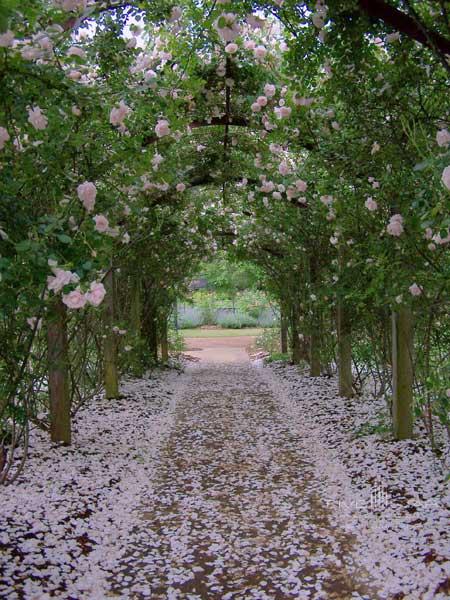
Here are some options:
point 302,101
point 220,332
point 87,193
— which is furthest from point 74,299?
point 220,332

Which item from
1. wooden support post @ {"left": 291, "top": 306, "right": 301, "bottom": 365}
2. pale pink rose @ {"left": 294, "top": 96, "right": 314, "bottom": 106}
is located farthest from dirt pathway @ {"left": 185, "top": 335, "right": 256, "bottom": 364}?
pale pink rose @ {"left": 294, "top": 96, "right": 314, "bottom": 106}

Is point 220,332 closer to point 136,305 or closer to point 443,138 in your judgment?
point 136,305

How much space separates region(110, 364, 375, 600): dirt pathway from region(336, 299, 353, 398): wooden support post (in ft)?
3.84

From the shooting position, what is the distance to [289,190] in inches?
170

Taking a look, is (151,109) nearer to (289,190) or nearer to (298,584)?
(289,190)

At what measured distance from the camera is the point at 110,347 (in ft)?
19.9

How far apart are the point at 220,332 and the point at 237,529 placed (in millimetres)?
16556

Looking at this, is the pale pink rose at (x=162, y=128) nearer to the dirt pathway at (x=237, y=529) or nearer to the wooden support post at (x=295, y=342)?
the dirt pathway at (x=237, y=529)

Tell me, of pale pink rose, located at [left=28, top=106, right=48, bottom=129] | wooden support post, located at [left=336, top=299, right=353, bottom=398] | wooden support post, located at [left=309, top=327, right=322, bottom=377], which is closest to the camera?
pale pink rose, located at [left=28, top=106, right=48, bottom=129]

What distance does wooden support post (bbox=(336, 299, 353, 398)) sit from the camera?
5.82 meters

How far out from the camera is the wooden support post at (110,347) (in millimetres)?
5914

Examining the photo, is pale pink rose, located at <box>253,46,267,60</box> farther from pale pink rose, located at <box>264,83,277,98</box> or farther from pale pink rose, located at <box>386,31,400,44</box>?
pale pink rose, located at <box>386,31,400,44</box>

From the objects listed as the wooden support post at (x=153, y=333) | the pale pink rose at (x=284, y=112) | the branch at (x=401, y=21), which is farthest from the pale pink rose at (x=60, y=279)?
the wooden support post at (x=153, y=333)

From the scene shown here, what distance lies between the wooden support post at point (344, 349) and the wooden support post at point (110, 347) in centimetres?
228
